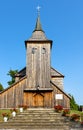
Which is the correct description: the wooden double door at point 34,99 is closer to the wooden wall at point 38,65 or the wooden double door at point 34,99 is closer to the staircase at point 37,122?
the wooden wall at point 38,65

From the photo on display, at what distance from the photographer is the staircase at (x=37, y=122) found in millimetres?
24844

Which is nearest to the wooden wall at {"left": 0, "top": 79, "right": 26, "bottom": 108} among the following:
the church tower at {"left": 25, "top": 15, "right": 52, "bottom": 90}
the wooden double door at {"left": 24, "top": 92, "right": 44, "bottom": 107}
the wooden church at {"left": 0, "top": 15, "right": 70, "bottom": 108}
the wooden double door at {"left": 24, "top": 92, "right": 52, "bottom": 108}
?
the wooden church at {"left": 0, "top": 15, "right": 70, "bottom": 108}

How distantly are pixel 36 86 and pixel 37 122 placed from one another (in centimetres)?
1191

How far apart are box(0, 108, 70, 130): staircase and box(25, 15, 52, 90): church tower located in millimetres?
9079

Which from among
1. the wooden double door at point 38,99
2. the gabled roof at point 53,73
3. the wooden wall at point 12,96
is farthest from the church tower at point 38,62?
the gabled roof at point 53,73

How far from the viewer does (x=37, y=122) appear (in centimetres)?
2612

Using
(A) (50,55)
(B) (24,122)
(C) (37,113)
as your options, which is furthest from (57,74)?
(B) (24,122)

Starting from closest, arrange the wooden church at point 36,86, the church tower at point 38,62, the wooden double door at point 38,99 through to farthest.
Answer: the wooden church at point 36,86 < the wooden double door at point 38,99 < the church tower at point 38,62

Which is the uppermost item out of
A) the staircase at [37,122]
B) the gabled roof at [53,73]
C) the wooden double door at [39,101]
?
the gabled roof at [53,73]

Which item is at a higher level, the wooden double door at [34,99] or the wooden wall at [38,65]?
the wooden wall at [38,65]

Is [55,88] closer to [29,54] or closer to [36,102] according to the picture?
[36,102]

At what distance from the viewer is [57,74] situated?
42375 mm

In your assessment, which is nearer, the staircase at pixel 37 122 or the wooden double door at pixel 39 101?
the staircase at pixel 37 122

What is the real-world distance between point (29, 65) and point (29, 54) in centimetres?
147
